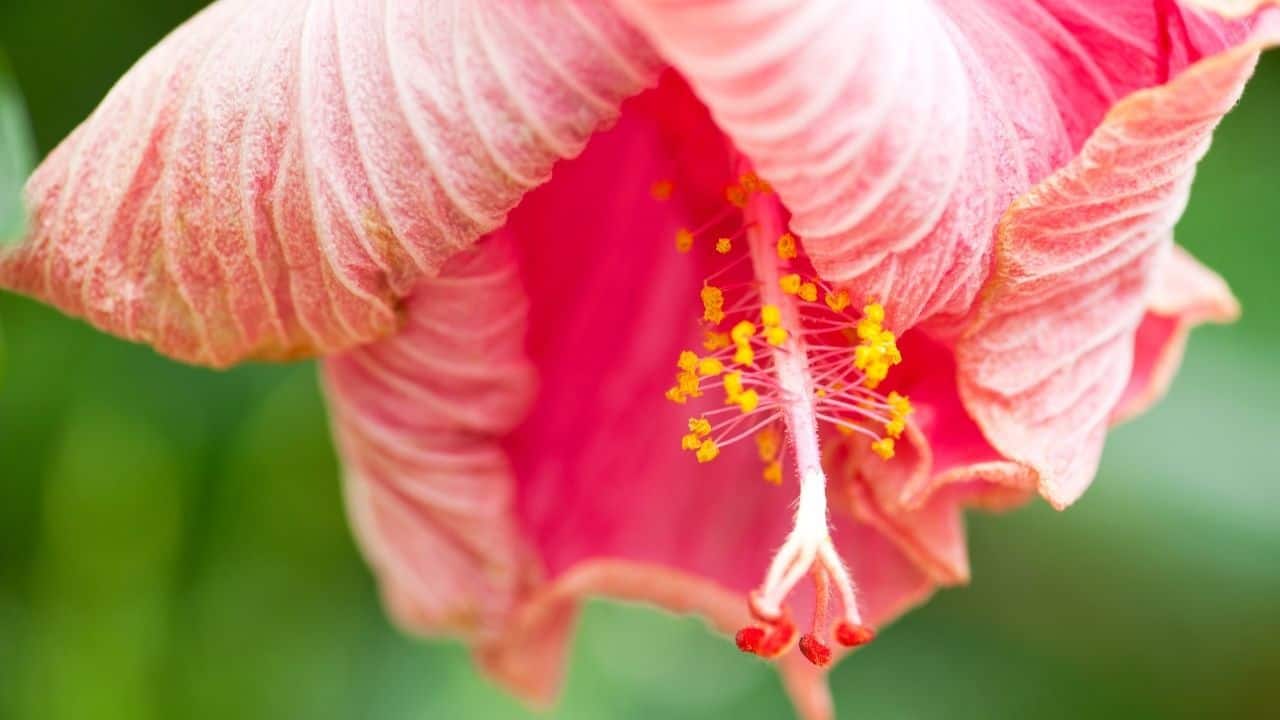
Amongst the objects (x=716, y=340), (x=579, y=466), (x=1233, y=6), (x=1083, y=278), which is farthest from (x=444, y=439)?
(x=1233, y=6)

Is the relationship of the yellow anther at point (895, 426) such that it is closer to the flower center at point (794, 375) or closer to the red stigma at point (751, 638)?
the flower center at point (794, 375)

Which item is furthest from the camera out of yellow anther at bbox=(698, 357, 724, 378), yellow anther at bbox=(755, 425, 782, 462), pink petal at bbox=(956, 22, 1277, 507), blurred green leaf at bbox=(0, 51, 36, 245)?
yellow anther at bbox=(755, 425, 782, 462)

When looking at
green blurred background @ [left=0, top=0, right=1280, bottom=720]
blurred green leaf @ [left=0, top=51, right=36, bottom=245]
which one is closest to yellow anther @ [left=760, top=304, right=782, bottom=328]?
blurred green leaf @ [left=0, top=51, right=36, bottom=245]

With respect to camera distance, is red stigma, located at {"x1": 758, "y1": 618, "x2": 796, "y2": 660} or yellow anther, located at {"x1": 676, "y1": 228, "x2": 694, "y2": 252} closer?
red stigma, located at {"x1": 758, "y1": 618, "x2": 796, "y2": 660}

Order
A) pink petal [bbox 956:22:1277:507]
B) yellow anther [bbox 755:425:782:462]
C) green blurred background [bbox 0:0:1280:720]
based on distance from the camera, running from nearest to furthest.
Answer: pink petal [bbox 956:22:1277:507], yellow anther [bbox 755:425:782:462], green blurred background [bbox 0:0:1280:720]

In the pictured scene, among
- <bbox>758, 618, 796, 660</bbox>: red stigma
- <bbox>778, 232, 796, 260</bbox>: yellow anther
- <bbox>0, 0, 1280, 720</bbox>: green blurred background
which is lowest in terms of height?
<bbox>0, 0, 1280, 720</bbox>: green blurred background

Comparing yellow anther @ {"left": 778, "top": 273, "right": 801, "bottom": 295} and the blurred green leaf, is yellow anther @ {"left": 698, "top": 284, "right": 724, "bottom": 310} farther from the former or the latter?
the blurred green leaf
